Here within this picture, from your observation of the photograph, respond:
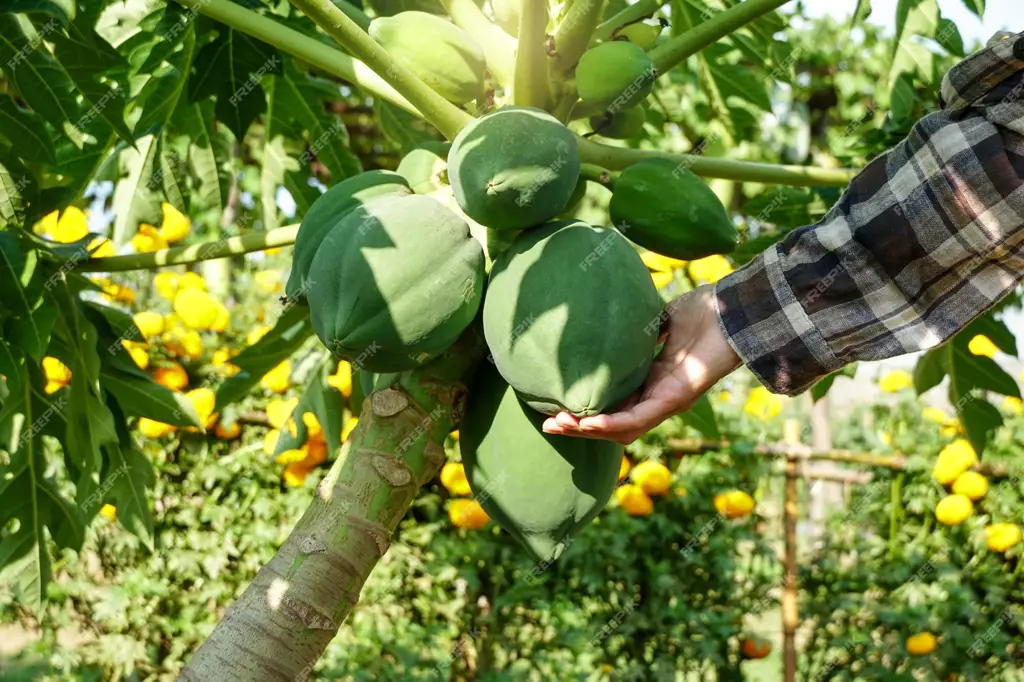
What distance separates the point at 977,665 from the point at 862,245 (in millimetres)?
2899

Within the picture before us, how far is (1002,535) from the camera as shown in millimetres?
3529

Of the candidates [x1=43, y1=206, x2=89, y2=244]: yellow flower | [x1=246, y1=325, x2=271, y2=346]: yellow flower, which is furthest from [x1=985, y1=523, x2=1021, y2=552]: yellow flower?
[x1=43, y1=206, x2=89, y2=244]: yellow flower

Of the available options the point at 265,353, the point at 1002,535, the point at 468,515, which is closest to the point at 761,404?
the point at 1002,535

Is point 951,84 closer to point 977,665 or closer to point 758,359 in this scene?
point 758,359

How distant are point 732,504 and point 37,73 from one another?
2695 mm

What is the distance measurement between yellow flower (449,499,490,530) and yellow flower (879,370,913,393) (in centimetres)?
182

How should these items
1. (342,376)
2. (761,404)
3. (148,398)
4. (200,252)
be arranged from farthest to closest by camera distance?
(761,404), (342,376), (148,398), (200,252)

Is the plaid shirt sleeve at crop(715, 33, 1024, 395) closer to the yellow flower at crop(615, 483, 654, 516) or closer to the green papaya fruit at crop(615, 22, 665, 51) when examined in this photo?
the green papaya fruit at crop(615, 22, 665, 51)

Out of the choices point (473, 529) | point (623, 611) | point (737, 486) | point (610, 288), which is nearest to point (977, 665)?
point (737, 486)

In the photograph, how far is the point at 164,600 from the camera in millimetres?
3406

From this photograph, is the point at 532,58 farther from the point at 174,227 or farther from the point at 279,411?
the point at 174,227

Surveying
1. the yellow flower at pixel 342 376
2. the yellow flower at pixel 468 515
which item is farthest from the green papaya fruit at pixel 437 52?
the yellow flower at pixel 468 515

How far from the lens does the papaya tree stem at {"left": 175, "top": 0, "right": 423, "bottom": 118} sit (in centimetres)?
139

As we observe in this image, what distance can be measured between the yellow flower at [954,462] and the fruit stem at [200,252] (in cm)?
273
